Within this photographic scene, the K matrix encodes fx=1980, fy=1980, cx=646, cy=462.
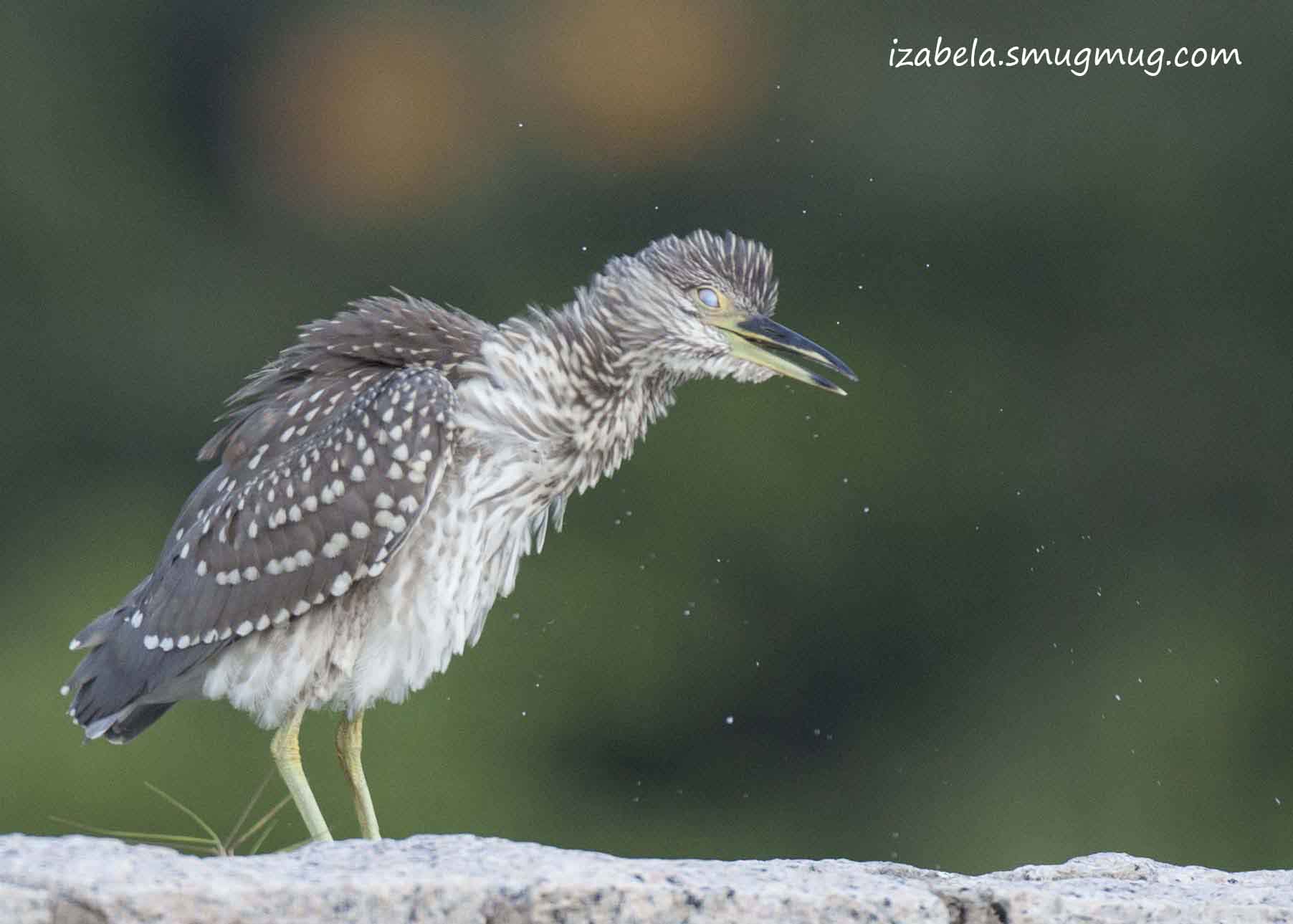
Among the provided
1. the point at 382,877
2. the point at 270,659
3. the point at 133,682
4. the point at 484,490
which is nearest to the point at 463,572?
the point at 484,490

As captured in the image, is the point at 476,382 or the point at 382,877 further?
the point at 476,382

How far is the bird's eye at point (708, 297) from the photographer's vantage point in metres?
3.55

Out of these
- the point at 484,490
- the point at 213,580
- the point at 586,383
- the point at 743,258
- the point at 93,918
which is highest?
the point at 743,258

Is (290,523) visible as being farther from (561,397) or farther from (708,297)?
(708,297)

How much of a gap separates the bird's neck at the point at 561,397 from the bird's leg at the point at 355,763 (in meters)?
0.55

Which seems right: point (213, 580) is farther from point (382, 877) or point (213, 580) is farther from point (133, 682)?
point (382, 877)

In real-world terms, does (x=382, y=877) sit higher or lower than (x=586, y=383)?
lower

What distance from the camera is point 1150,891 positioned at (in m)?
2.46

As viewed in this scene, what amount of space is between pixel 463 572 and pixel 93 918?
1443 millimetres

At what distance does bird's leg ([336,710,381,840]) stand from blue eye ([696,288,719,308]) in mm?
953

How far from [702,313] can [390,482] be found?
663mm

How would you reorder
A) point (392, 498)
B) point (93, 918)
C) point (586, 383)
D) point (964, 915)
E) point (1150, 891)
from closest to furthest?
point (93, 918), point (964, 915), point (1150, 891), point (392, 498), point (586, 383)

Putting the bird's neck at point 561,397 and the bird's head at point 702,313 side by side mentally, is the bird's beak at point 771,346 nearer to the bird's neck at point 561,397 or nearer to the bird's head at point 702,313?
the bird's head at point 702,313

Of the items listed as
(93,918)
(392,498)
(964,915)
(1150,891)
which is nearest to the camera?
(93,918)
